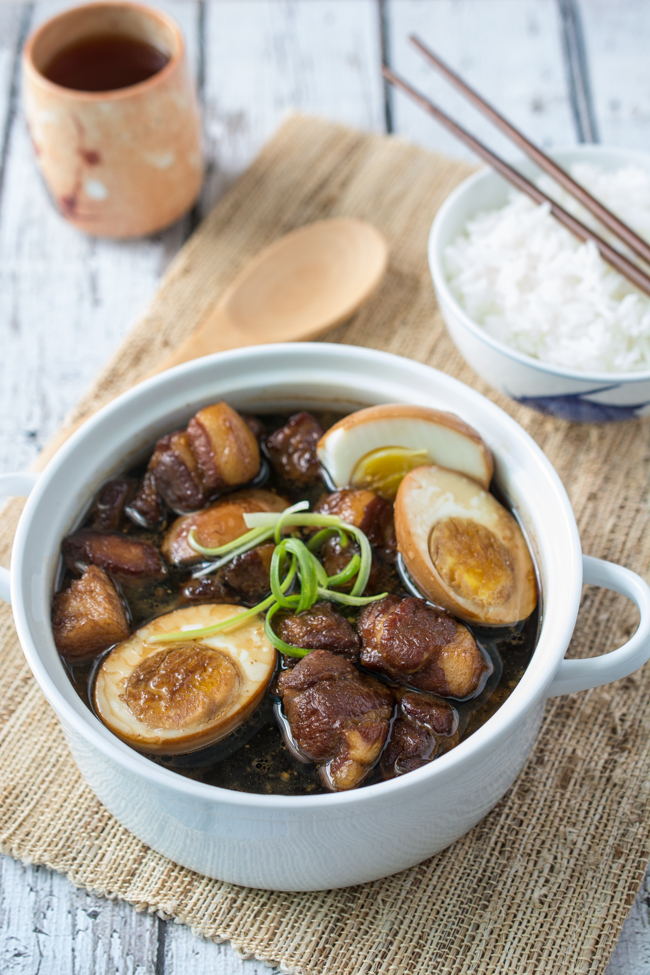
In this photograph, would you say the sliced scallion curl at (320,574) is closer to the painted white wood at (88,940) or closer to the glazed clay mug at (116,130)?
the painted white wood at (88,940)

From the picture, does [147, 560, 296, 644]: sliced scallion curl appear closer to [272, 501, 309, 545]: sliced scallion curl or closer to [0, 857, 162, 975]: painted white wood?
[272, 501, 309, 545]: sliced scallion curl

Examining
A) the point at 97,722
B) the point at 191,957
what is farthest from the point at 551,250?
the point at 191,957

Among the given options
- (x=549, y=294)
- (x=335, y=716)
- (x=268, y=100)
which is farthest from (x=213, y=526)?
(x=268, y=100)

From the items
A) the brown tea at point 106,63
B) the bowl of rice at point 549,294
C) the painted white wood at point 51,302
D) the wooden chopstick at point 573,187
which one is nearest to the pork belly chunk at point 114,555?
the painted white wood at point 51,302

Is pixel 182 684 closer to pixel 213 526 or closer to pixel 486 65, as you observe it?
pixel 213 526

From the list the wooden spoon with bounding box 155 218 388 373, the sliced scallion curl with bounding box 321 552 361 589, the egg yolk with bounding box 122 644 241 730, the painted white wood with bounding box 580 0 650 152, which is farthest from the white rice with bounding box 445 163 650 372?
the egg yolk with bounding box 122 644 241 730

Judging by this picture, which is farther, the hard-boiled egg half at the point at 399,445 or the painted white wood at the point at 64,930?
the hard-boiled egg half at the point at 399,445

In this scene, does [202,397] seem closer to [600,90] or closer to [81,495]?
[81,495]
